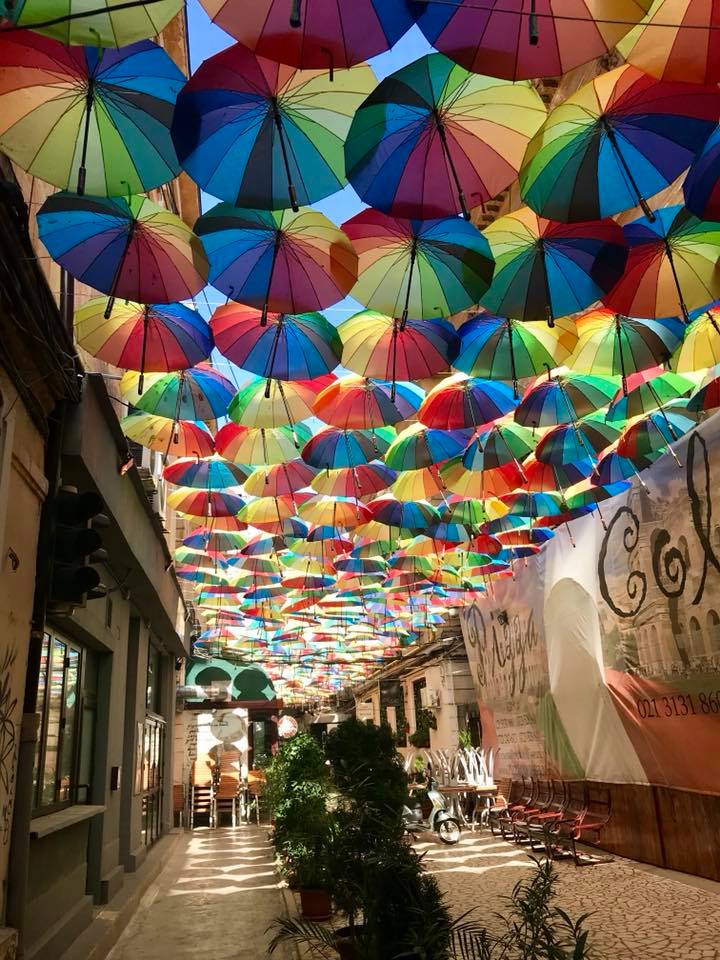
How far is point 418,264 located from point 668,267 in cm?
191

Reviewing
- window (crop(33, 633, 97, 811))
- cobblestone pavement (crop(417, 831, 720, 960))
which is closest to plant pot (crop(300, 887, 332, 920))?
cobblestone pavement (crop(417, 831, 720, 960))

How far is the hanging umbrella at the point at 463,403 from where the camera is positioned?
25.1 feet

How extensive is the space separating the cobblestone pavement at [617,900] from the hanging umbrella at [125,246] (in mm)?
6409

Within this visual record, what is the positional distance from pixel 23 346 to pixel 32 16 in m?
2.01

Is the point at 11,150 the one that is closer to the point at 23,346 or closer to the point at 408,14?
the point at 23,346

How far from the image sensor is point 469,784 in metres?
16.8

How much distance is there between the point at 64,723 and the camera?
736 centimetres

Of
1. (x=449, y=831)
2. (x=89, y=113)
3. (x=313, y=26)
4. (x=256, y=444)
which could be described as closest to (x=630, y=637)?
(x=256, y=444)

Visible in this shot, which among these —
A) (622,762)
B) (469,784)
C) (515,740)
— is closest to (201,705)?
(469,784)

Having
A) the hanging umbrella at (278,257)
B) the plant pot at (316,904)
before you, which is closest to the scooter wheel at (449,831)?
the plant pot at (316,904)

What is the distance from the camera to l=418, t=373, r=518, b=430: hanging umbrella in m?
7.66

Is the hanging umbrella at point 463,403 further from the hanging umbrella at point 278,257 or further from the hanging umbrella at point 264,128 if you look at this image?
the hanging umbrella at point 264,128

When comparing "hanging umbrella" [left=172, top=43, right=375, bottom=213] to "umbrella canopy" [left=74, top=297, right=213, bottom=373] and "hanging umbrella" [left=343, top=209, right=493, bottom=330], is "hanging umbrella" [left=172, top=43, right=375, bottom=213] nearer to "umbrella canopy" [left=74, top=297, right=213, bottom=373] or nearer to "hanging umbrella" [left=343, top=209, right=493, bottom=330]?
"hanging umbrella" [left=343, top=209, right=493, bottom=330]

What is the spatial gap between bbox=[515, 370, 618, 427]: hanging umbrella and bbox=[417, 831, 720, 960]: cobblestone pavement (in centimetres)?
490
